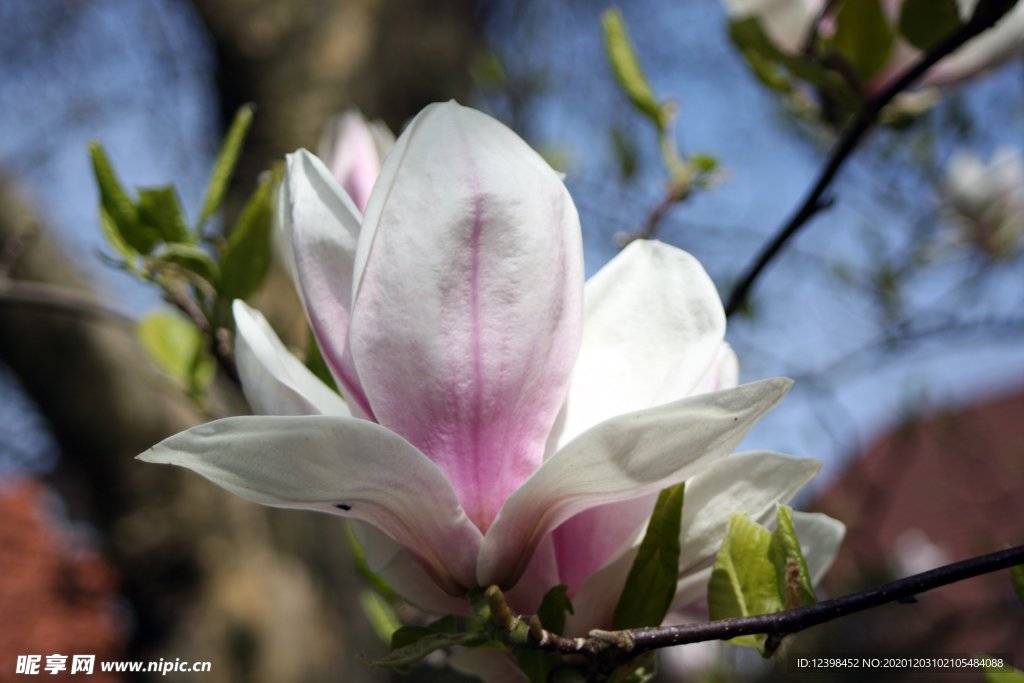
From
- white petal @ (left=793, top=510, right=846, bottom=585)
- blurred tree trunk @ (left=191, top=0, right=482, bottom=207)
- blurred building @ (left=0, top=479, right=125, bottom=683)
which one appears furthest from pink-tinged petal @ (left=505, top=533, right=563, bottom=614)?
blurred building @ (left=0, top=479, right=125, bottom=683)

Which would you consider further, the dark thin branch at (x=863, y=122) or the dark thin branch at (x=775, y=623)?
the dark thin branch at (x=863, y=122)

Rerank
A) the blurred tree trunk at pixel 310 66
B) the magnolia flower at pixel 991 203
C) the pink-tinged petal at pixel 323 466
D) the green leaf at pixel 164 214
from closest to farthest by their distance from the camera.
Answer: the pink-tinged petal at pixel 323 466
the green leaf at pixel 164 214
the magnolia flower at pixel 991 203
the blurred tree trunk at pixel 310 66

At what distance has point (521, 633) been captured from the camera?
0.92 feet

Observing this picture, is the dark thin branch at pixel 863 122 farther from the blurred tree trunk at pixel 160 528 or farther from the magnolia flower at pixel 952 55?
the blurred tree trunk at pixel 160 528

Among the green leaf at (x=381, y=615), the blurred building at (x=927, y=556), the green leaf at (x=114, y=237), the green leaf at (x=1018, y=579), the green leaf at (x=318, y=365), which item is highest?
the green leaf at (x=114, y=237)

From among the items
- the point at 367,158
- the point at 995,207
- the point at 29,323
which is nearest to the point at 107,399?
the point at 29,323

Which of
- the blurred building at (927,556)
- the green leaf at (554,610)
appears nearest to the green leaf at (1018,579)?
the green leaf at (554,610)

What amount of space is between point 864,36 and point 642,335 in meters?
0.27

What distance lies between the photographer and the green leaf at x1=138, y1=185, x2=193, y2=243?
46 cm

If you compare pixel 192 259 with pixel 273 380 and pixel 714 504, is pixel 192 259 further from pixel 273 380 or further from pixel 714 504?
pixel 714 504

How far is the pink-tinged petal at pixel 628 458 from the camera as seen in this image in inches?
10.0

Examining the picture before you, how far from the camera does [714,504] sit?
1.08ft

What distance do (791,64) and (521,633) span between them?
1.18 feet

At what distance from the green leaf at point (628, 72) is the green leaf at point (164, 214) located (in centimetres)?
28
